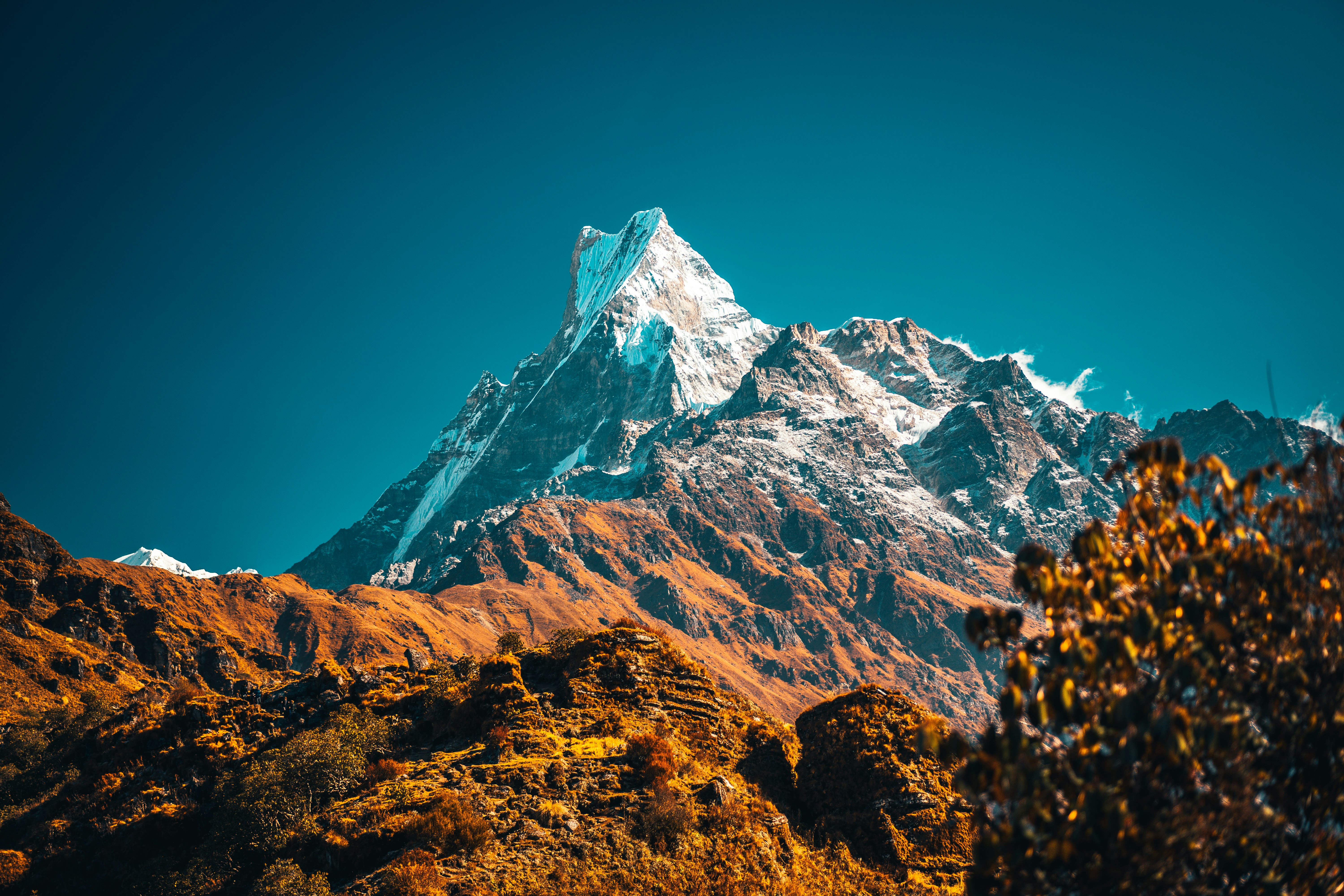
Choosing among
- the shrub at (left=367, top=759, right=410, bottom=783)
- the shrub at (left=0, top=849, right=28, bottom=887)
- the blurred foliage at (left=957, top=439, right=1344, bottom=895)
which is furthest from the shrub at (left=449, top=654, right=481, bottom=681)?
the blurred foliage at (left=957, top=439, right=1344, bottom=895)

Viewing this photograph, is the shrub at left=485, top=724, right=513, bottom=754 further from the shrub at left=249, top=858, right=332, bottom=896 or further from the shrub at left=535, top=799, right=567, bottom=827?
the shrub at left=249, top=858, right=332, bottom=896

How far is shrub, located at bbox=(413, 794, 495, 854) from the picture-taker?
17.5 meters

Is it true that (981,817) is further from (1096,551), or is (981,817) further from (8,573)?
(8,573)

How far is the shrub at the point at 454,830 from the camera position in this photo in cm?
1747

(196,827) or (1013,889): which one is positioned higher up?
(196,827)

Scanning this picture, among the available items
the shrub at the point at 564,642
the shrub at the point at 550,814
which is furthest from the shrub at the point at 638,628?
the shrub at the point at 550,814

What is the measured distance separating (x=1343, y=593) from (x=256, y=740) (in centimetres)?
3379

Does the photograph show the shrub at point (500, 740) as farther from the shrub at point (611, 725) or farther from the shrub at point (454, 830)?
the shrub at point (454, 830)

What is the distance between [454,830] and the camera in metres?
17.8

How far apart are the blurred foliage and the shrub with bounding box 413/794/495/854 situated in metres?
13.2

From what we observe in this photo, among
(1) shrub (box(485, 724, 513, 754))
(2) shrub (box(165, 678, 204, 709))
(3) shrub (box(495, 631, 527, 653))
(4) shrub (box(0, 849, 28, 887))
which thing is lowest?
(4) shrub (box(0, 849, 28, 887))

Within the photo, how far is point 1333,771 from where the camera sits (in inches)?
333

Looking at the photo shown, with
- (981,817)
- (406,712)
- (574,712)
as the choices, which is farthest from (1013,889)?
(406,712)

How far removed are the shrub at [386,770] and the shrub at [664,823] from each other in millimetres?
8363
